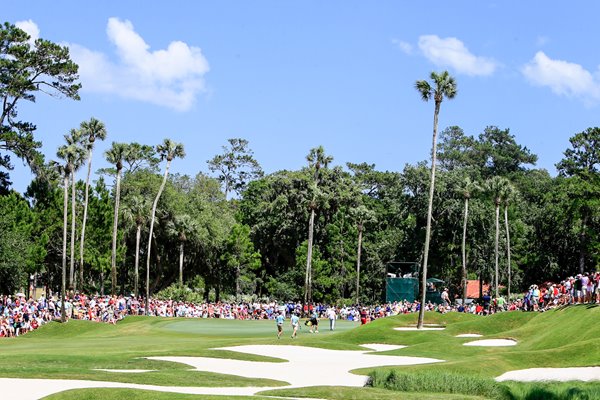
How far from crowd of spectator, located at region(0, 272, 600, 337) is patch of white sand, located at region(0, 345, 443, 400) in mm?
9499

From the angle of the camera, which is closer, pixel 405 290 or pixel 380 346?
pixel 380 346

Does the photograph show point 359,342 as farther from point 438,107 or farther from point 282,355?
point 438,107

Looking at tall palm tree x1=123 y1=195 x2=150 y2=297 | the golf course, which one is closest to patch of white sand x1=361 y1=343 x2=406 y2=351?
the golf course

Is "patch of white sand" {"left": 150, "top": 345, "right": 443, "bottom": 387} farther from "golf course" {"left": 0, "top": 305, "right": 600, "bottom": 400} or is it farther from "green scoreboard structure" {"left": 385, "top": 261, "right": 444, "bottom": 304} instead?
"green scoreboard structure" {"left": 385, "top": 261, "right": 444, "bottom": 304}

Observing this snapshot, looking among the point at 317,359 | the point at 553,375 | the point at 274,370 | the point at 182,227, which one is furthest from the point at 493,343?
the point at 182,227

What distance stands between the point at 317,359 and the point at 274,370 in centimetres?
470

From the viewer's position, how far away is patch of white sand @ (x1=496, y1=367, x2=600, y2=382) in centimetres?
2588

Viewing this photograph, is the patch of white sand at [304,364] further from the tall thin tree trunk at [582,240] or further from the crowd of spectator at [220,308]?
the tall thin tree trunk at [582,240]

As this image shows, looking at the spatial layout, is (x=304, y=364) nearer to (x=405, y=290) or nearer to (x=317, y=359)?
(x=317, y=359)

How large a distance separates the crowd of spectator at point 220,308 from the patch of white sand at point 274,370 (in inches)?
374

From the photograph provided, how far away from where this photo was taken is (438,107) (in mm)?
53000

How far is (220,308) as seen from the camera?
7562 cm

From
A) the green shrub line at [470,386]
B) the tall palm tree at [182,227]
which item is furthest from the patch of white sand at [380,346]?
the tall palm tree at [182,227]

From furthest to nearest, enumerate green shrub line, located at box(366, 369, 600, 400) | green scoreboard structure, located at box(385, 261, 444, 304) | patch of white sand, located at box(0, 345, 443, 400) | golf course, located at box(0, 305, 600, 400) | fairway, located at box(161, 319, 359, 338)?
green scoreboard structure, located at box(385, 261, 444, 304), fairway, located at box(161, 319, 359, 338), golf course, located at box(0, 305, 600, 400), patch of white sand, located at box(0, 345, 443, 400), green shrub line, located at box(366, 369, 600, 400)
